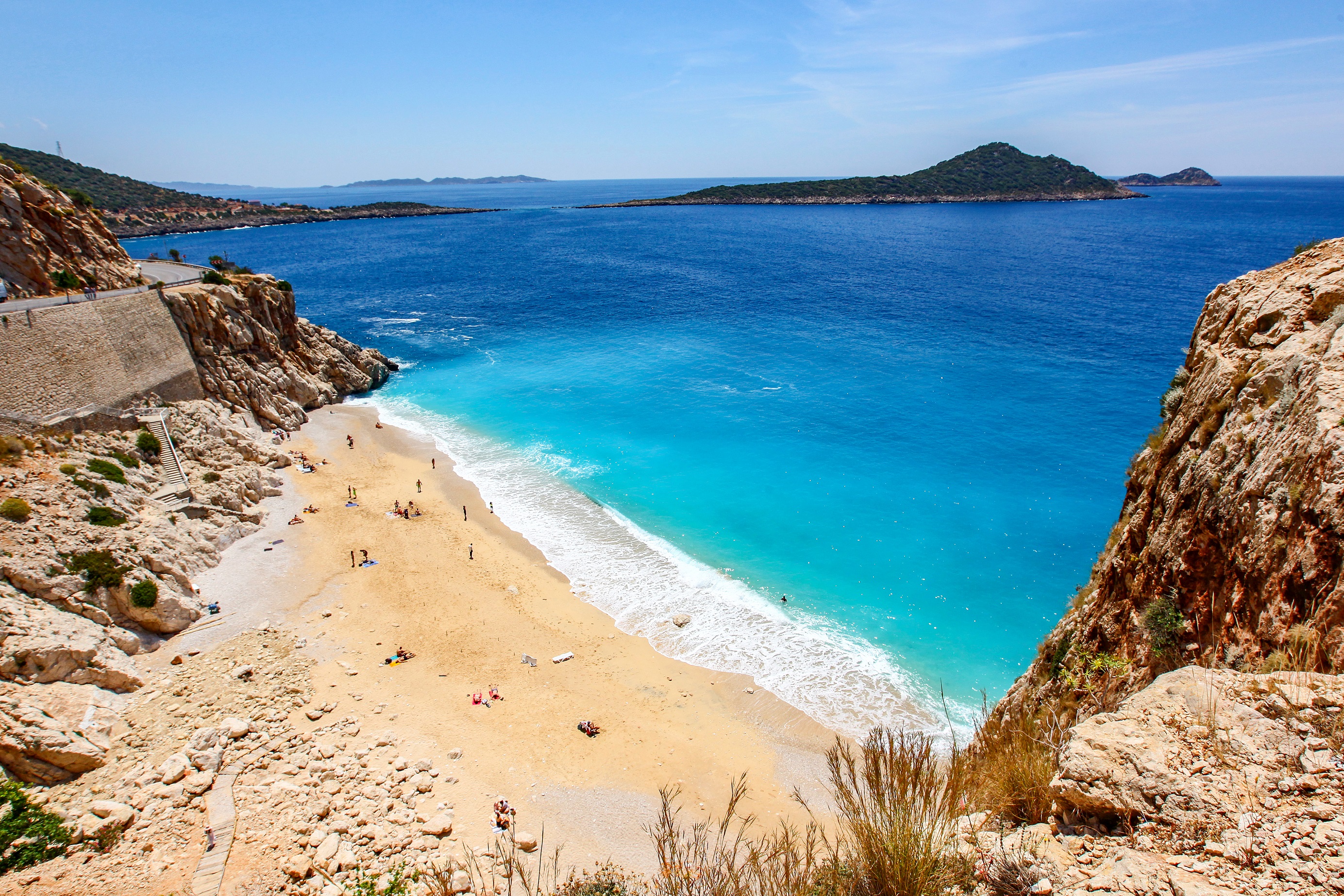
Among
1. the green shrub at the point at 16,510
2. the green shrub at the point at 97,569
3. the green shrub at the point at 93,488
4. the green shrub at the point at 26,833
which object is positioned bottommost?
the green shrub at the point at 26,833

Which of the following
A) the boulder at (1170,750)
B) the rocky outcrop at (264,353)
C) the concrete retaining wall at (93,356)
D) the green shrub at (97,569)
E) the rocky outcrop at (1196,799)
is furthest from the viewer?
the rocky outcrop at (264,353)

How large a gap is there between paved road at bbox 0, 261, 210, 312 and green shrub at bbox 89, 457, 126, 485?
8195mm

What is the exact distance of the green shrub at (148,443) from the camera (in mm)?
28047

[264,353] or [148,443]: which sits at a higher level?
[264,353]

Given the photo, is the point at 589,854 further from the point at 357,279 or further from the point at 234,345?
the point at 357,279

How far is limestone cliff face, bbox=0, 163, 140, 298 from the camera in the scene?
102ft

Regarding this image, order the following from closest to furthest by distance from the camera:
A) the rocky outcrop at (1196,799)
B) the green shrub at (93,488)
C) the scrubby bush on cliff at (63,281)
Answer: the rocky outcrop at (1196,799) → the green shrub at (93,488) → the scrubby bush on cliff at (63,281)

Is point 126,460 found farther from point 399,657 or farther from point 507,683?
point 507,683

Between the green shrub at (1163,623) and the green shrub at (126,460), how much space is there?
1397 inches

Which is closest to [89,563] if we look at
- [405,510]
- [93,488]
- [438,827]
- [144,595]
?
[144,595]

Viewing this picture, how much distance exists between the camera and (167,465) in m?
28.3

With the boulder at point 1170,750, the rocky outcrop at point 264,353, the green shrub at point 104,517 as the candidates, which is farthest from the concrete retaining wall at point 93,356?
the boulder at point 1170,750

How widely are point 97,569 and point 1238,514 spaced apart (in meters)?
29.6

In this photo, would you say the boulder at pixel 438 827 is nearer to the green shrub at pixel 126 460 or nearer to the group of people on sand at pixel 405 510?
the group of people on sand at pixel 405 510
